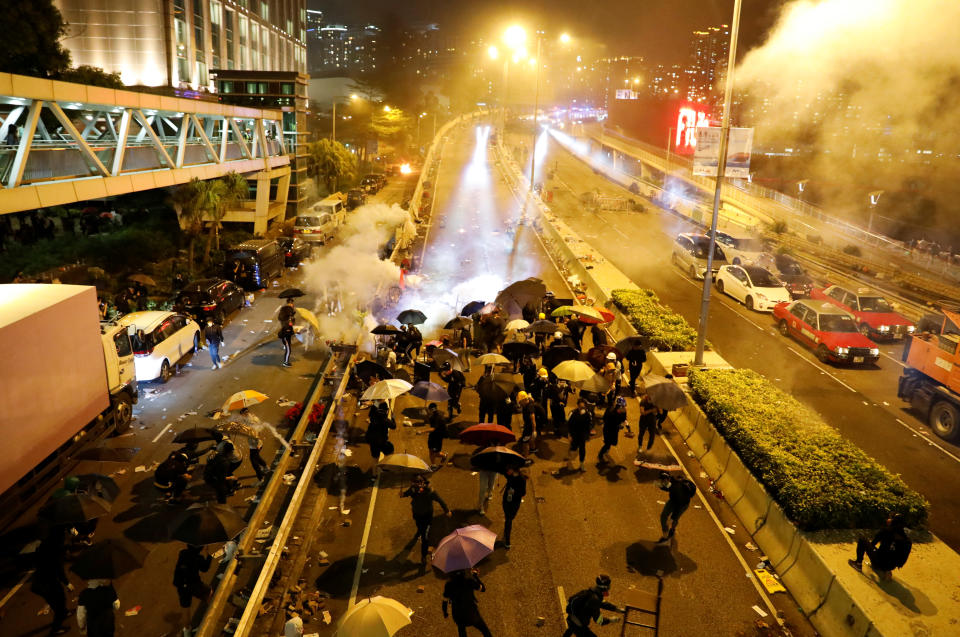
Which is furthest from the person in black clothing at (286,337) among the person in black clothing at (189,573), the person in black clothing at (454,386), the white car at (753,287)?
the white car at (753,287)

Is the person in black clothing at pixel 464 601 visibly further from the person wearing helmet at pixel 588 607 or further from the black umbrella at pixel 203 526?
the black umbrella at pixel 203 526

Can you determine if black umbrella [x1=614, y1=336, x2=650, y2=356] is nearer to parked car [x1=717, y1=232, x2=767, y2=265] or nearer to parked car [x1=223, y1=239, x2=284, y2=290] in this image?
parked car [x1=223, y1=239, x2=284, y2=290]

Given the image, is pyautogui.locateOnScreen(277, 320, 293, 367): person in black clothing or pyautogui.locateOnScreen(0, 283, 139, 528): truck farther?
pyautogui.locateOnScreen(277, 320, 293, 367): person in black clothing

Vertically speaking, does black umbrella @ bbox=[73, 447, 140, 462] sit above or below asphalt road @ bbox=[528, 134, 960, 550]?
above

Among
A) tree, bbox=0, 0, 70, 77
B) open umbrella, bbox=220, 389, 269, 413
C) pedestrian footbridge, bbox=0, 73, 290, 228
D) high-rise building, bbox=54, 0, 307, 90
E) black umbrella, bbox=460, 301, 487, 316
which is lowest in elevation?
open umbrella, bbox=220, 389, 269, 413

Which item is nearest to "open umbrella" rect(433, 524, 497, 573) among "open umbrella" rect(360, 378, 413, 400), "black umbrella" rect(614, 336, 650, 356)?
"open umbrella" rect(360, 378, 413, 400)

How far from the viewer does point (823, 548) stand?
30.5 ft

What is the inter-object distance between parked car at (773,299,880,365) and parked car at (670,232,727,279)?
773 cm

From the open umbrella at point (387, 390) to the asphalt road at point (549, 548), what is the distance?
4.26 ft

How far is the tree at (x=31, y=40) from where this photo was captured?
98.1 ft

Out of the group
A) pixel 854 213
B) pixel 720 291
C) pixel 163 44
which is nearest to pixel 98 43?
pixel 163 44

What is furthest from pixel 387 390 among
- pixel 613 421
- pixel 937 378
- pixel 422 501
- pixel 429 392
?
pixel 937 378

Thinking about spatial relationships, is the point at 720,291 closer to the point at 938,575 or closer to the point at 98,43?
the point at 938,575

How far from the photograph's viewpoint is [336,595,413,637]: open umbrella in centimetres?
635
